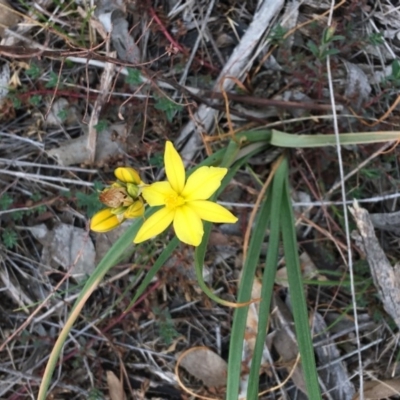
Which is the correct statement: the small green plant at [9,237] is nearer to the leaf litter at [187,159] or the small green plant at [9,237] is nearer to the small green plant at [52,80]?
the leaf litter at [187,159]

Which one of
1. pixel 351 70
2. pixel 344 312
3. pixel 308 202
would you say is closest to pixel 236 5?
pixel 351 70

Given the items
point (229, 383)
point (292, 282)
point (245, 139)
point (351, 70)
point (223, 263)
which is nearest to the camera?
point (229, 383)

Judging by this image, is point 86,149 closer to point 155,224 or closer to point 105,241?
point 105,241

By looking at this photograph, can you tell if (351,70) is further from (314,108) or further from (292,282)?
(292,282)

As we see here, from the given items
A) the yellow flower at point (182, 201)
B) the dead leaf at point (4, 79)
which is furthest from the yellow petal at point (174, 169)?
the dead leaf at point (4, 79)

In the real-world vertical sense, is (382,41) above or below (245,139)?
above

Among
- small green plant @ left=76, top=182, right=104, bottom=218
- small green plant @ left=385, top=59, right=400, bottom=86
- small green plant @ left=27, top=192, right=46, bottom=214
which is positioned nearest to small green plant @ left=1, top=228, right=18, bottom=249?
small green plant @ left=27, top=192, right=46, bottom=214

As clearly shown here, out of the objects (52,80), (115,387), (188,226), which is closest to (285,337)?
(115,387)
